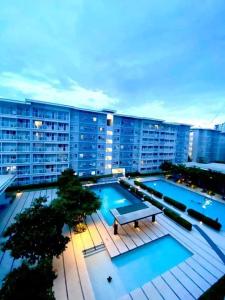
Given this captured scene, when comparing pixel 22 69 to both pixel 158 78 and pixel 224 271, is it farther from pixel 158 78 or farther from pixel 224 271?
pixel 224 271

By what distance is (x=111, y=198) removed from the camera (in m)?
25.8

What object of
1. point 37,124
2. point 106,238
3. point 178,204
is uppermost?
point 37,124

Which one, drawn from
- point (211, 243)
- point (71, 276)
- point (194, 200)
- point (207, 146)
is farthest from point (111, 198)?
point (207, 146)

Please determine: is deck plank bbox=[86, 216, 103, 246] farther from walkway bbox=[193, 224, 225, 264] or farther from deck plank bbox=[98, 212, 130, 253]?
walkway bbox=[193, 224, 225, 264]

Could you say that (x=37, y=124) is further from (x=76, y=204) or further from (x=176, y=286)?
(x=176, y=286)

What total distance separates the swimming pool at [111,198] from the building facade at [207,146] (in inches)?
1592

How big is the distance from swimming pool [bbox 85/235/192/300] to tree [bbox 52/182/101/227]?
11.7ft

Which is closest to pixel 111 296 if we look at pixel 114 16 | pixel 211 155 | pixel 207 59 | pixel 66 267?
pixel 66 267

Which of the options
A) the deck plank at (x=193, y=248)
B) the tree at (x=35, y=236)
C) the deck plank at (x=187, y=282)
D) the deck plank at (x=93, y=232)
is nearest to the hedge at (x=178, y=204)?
the deck plank at (x=193, y=248)

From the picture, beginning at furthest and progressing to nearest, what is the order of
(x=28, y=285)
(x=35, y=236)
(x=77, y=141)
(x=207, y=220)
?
1. (x=77, y=141)
2. (x=207, y=220)
3. (x=35, y=236)
4. (x=28, y=285)

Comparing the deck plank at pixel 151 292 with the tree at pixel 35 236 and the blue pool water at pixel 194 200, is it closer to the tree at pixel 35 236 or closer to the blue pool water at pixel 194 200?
the tree at pixel 35 236

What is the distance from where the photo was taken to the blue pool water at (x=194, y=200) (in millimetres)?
21500

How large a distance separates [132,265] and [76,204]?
283 inches

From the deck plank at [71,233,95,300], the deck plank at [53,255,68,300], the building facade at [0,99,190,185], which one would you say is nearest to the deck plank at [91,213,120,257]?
the deck plank at [71,233,95,300]
